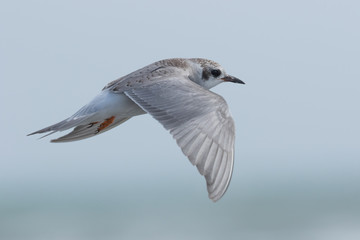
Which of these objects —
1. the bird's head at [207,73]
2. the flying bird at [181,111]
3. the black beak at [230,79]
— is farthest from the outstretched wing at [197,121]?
the black beak at [230,79]

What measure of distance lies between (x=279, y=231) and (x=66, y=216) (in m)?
14.4

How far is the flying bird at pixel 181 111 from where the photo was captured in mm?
6355

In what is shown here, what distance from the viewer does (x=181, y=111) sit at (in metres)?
6.94

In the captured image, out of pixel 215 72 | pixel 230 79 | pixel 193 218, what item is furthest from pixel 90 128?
pixel 193 218

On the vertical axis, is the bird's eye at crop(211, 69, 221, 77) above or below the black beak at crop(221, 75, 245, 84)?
above

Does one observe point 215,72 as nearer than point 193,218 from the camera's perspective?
Yes

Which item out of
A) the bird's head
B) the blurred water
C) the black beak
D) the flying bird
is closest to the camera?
the flying bird

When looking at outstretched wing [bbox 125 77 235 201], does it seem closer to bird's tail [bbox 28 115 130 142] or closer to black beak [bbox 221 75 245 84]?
bird's tail [bbox 28 115 130 142]

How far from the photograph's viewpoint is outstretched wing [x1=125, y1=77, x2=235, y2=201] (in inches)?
246

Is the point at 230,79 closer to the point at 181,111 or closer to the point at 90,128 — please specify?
the point at 90,128

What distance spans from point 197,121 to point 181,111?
8.6 inches

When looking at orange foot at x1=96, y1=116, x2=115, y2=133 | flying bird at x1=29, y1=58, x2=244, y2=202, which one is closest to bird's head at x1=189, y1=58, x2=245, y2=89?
flying bird at x1=29, y1=58, x2=244, y2=202

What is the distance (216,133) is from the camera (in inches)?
264

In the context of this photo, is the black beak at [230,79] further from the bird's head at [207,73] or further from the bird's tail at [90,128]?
the bird's tail at [90,128]
